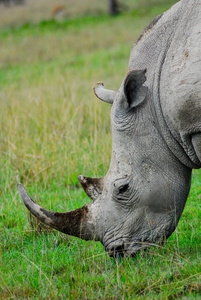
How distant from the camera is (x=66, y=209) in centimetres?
471

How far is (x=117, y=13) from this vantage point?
987 inches

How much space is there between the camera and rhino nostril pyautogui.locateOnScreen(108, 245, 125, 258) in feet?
11.5

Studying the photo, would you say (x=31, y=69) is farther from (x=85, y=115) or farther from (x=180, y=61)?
(x=180, y=61)

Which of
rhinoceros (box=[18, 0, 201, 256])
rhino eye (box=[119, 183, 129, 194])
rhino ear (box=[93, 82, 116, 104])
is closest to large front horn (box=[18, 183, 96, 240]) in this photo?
rhinoceros (box=[18, 0, 201, 256])

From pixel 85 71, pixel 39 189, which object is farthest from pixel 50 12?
pixel 39 189

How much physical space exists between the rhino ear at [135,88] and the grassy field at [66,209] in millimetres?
1031

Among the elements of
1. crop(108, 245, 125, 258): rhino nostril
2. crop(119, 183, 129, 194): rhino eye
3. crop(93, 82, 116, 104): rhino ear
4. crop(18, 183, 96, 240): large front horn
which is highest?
crop(93, 82, 116, 104): rhino ear

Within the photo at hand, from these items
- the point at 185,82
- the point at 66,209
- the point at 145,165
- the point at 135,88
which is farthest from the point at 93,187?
the point at 66,209

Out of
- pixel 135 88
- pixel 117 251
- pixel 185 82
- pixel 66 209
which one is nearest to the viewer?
pixel 185 82

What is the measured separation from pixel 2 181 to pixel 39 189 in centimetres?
54

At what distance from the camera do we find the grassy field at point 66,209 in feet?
10.6

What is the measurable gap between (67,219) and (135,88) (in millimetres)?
1034

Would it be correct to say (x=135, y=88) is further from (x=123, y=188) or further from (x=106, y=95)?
(x=123, y=188)

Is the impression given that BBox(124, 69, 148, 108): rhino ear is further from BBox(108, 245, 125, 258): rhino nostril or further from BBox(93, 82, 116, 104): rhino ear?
BBox(108, 245, 125, 258): rhino nostril
